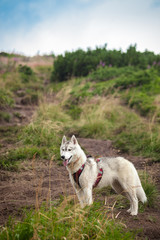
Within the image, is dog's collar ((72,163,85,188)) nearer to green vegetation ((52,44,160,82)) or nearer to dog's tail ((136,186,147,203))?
dog's tail ((136,186,147,203))

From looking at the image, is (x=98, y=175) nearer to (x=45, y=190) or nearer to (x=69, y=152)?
(x=69, y=152)

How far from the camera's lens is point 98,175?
12.1ft

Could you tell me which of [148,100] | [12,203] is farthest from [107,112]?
[12,203]

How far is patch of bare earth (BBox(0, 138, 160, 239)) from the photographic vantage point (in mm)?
3070

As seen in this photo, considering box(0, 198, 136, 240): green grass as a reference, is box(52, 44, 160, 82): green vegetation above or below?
above

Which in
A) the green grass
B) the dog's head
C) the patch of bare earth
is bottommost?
the patch of bare earth

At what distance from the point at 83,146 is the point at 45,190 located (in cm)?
277

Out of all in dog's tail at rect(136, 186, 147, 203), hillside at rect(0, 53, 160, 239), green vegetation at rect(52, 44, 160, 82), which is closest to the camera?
hillside at rect(0, 53, 160, 239)

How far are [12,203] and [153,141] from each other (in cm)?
456

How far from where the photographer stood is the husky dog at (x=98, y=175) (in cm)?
352

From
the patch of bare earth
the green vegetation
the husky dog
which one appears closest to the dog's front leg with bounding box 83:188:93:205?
the husky dog

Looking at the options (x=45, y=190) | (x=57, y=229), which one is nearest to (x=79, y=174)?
(x=45, y=190)

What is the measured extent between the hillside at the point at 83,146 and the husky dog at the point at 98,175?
289mm

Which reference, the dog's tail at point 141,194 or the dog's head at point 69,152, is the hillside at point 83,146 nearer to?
the dog's tail at point 141,194
